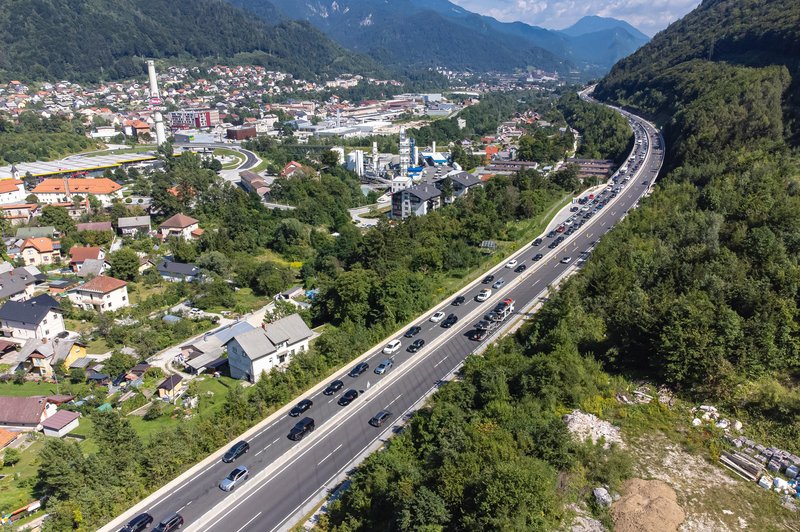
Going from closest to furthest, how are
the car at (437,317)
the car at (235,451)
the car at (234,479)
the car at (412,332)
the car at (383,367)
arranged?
1. the car at (234,479)
2. the car at (235,451)
3. the car at (383,367)
4. the car at (412,332)
5. the car at (437,317)

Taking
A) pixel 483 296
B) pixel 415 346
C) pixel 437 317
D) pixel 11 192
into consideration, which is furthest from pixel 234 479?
pixel 11 192

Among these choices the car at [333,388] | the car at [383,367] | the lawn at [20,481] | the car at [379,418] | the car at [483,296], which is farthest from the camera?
the car at [483,296]

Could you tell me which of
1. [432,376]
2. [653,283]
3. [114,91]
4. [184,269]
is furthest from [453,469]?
[114,91]

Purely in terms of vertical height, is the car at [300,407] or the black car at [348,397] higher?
the black car at [348,397]

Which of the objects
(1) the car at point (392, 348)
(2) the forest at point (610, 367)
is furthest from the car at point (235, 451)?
(1) the car at point (392, 348)

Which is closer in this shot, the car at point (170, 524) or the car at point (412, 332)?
the car at point (170, 524)

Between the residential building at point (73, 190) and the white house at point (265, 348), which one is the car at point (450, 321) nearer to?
the white house at point (265, 348)

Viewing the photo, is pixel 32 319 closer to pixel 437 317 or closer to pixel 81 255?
pixel 81 255

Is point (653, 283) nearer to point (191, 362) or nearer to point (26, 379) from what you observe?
point (191, 362)
